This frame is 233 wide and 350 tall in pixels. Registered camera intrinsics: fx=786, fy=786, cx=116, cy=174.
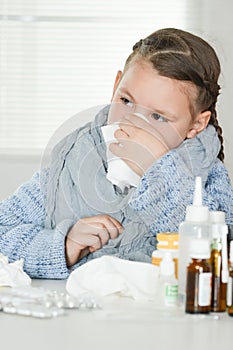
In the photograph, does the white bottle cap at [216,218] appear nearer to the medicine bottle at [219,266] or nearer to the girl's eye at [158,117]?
the medicine bottle at [219,266]

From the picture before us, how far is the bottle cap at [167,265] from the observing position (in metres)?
1.00

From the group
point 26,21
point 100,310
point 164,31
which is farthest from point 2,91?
point 100,310

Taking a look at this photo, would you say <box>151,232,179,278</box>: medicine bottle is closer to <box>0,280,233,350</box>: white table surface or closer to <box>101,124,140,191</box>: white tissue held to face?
<box>0,280,233,350</box>: white table surface

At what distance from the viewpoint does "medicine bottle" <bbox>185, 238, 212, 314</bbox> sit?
952 millimetres

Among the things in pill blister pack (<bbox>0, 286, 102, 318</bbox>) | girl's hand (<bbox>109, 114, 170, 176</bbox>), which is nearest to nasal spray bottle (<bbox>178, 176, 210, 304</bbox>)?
pill blister pack (<bbox>0, 286, 102, 318</bbox>)

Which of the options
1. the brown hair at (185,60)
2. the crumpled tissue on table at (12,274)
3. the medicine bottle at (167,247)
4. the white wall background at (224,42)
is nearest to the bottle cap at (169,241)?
the medicine bottle at (167,247)

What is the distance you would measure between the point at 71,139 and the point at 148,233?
0.20m

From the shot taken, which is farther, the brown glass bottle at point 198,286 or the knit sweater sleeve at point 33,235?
the knit sweater sleeve at point 33,235

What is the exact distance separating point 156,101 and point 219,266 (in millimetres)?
372

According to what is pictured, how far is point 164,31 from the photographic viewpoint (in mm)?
1386

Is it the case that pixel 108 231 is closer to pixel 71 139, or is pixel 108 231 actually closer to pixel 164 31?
pixel 71 139

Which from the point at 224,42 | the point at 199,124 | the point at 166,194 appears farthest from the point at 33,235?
the point at 224,42

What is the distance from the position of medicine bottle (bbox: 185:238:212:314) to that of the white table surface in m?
0.02

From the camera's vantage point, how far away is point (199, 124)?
1.37m
